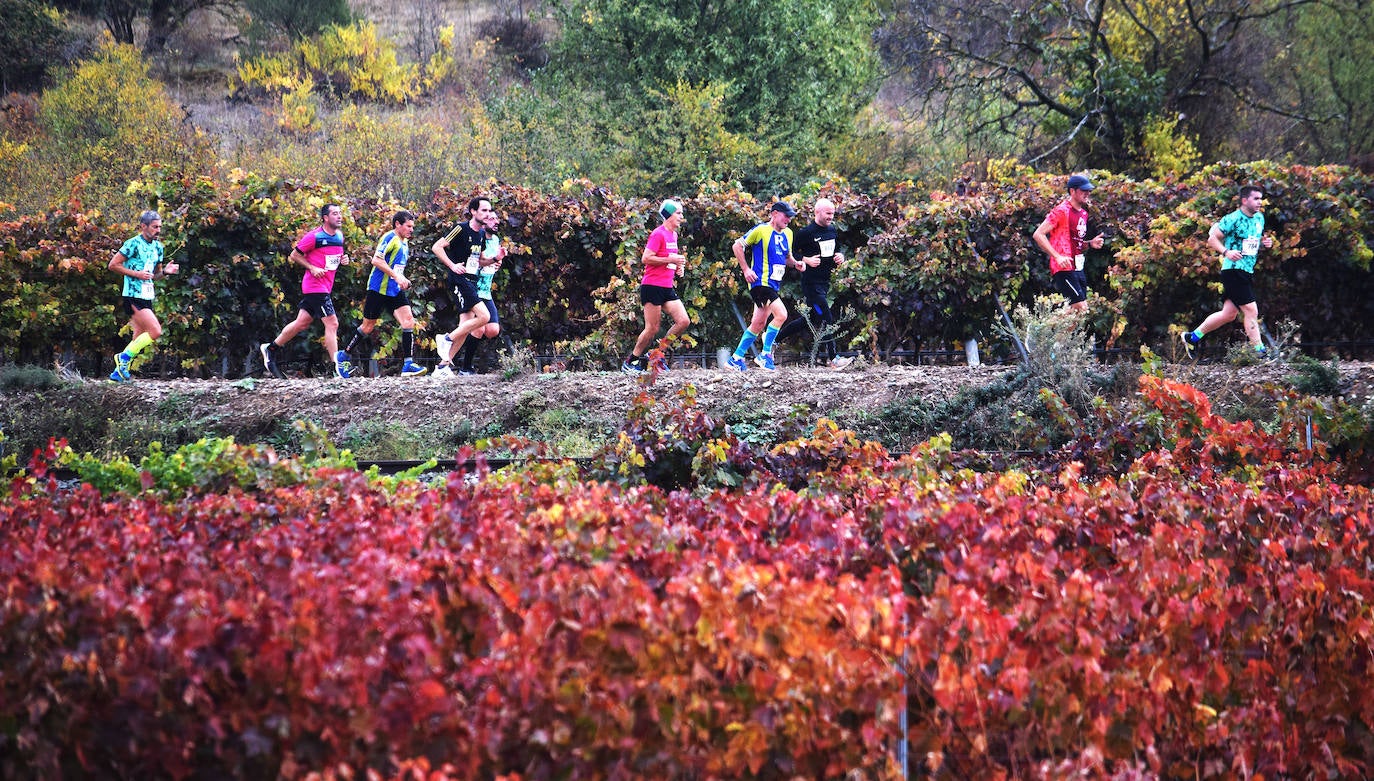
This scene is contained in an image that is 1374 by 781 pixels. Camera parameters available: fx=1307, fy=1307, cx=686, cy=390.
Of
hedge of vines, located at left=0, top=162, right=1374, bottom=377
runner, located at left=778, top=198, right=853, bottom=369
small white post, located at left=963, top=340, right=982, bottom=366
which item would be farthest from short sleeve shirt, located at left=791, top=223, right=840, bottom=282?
small white post, located at left=963, top=340, right=982, bottom=366

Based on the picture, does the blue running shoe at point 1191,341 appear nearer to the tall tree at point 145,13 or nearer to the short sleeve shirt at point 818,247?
the short sleeve shirt at point 818,247

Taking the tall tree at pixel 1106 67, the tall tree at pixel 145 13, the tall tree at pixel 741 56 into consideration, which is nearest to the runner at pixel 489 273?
the tall tree at pixel 1106 67

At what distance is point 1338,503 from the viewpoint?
202 inches

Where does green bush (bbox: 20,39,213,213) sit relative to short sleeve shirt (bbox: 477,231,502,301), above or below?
above

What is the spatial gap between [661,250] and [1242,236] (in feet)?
18.6

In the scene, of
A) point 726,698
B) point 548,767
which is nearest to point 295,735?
point 548,767

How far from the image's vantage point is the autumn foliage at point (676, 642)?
Result: 296 cm

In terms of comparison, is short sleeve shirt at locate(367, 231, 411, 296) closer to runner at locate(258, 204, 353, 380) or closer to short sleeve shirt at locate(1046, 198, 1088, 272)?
runner at locate(258, 204, 353, 380)

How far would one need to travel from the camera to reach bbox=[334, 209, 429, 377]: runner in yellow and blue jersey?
43.9ft

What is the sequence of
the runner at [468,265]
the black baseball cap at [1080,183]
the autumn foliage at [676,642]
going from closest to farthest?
the autumn foliage at [676,642] → the black baseball cap at [1080,183] → the runner at [468,265]

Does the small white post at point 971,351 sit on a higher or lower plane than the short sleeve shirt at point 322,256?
lower

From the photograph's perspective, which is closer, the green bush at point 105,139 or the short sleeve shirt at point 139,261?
the short sleeve shirt at point 139,261

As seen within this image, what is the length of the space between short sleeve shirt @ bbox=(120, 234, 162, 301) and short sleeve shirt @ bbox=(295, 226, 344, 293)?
1450 mm

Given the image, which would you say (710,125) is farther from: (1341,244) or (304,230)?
(1341,244)
